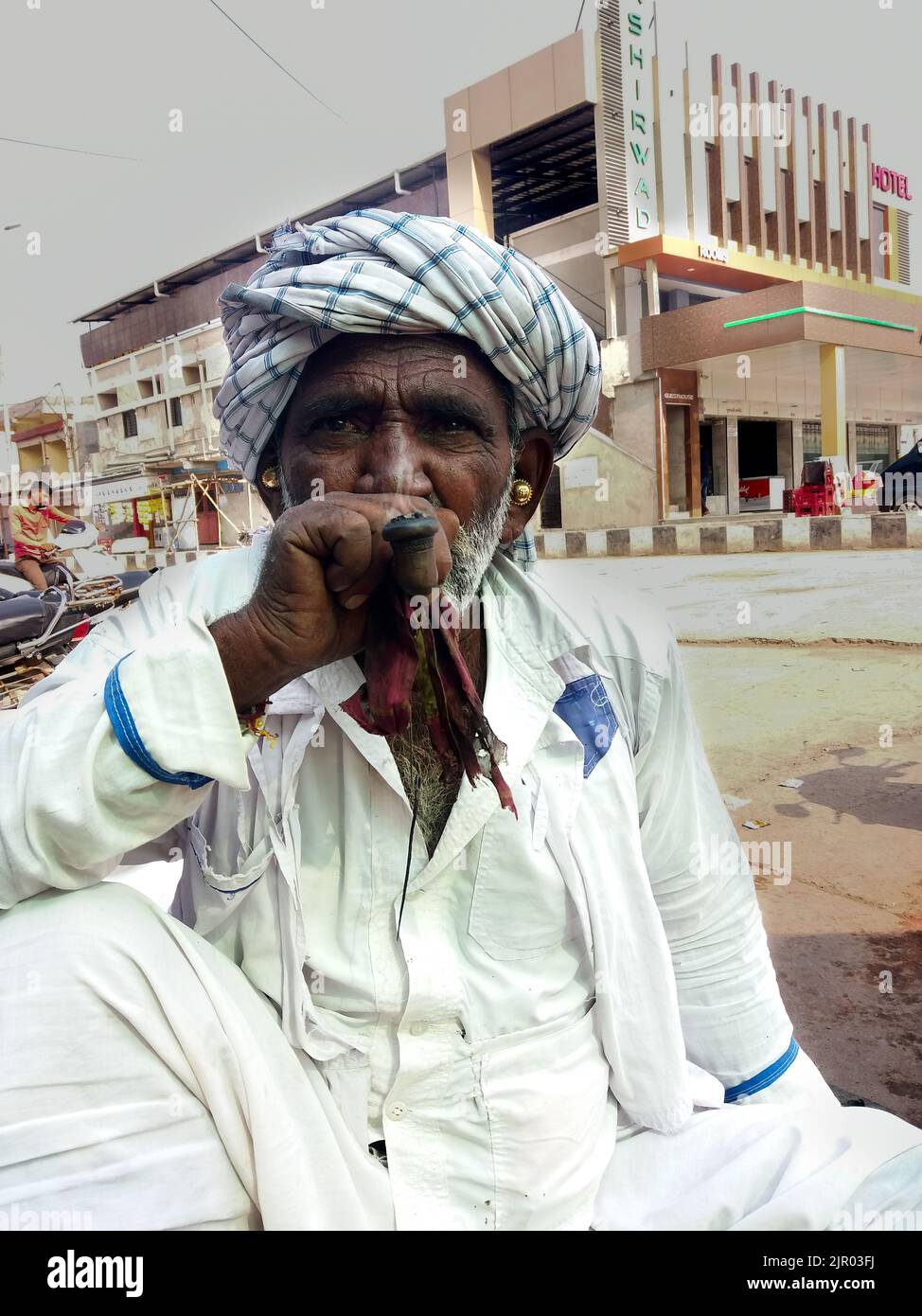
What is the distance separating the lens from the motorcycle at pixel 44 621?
6516 mm

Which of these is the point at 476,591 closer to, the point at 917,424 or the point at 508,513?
the point at 508,513

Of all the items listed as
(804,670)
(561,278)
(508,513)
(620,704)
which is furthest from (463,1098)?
(561,278)

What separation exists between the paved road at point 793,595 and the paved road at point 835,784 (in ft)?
0.12

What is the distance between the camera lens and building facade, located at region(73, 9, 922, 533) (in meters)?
18.7

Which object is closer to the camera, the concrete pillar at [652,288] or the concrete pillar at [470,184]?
the concrete pillar at [470,184]

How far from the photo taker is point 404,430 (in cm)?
165

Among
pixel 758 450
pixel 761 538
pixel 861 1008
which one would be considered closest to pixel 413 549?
pixel 861 1008

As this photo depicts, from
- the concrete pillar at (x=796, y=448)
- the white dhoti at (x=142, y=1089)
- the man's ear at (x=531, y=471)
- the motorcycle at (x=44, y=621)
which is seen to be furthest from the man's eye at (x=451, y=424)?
the concrete pillar at (x=796, y=448)

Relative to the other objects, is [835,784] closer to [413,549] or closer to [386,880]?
[386,880]

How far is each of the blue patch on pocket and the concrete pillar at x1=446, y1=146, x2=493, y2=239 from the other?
63.2 ft

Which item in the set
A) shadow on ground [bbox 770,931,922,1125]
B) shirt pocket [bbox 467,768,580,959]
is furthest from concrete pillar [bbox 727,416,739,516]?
shirt pocket [bbox 467,768,580,959]

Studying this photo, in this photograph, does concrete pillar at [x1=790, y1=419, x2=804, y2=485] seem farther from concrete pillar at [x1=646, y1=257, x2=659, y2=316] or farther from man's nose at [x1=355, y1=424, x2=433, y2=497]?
man's nose at [x1=355, y1=424, x2=433, y2=497]

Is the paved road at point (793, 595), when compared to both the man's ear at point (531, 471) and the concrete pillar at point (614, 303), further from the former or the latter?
the concrete pillar at point (614, 303)

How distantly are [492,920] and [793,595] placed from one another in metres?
8.98
